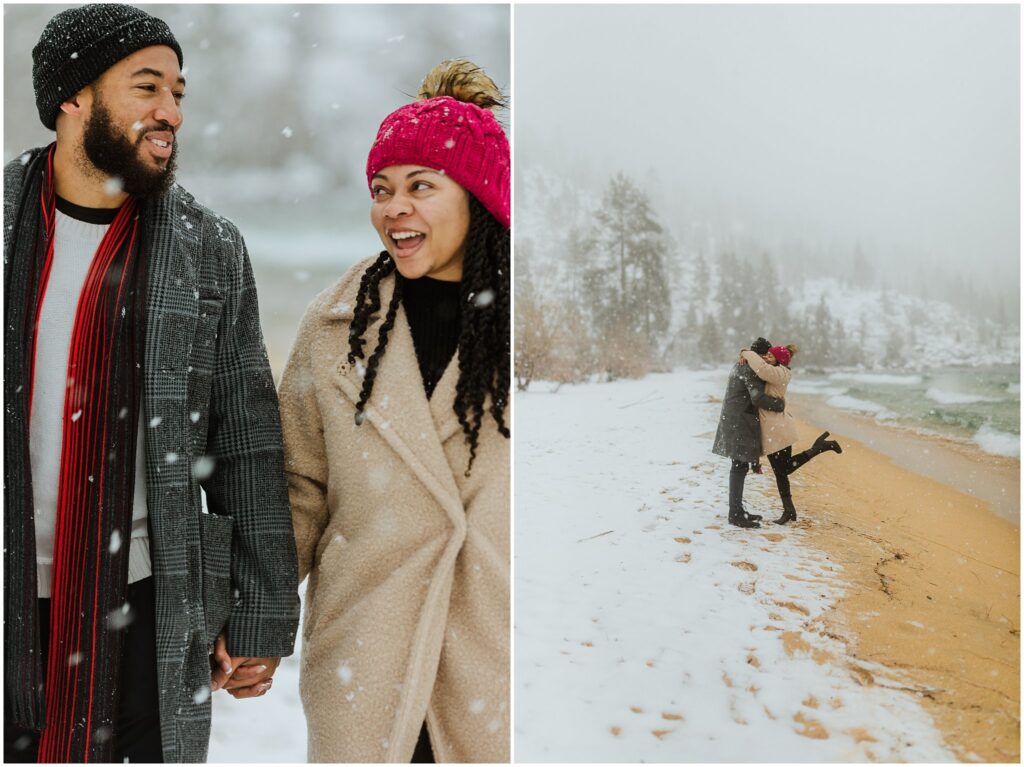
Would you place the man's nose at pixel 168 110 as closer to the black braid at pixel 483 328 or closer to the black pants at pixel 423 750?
the black braid at pixel 483 328

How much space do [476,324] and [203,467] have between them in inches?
24.9

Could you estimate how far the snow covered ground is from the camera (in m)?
1.94

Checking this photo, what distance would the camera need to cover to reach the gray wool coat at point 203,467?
5.21 feet

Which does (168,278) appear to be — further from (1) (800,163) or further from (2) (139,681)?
(1) (800,163)

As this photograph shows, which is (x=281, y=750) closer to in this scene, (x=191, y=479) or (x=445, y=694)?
(x=445, y=694)

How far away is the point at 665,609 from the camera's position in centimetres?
201

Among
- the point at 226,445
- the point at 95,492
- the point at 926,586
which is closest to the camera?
the point at 95,492

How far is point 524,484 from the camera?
6.76 feet

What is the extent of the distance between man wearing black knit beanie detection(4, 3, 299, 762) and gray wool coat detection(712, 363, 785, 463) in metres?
1.07

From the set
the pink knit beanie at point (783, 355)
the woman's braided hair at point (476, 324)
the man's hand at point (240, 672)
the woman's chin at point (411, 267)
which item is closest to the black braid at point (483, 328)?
the woman's braided hair at point (476, 324)

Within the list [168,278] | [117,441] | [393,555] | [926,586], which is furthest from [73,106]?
[926,586]

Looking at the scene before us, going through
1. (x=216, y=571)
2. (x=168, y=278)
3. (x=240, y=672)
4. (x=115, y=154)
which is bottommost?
(x=240, y=672)

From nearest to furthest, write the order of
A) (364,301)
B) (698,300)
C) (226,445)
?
(226,445) → (364,301) → (698,300)

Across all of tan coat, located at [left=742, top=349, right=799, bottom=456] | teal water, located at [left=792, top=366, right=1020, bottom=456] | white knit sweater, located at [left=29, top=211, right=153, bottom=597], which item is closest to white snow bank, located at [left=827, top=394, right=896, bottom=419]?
teal water, located at [left=792, top=366, right=1020, bottom=456]
